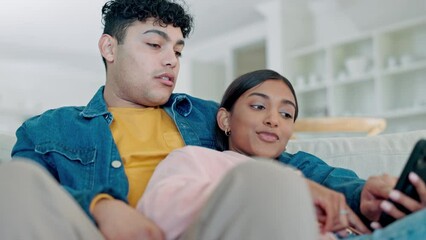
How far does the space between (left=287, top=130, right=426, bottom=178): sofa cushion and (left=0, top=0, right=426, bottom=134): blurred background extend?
3.39 meters

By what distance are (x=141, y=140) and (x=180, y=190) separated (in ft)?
1.60

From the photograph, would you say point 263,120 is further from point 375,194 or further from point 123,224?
point 123,224

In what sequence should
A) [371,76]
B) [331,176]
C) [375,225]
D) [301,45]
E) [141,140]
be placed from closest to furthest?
[375,225] < [331,176] < [141,140] < [371,76] < [301,45]

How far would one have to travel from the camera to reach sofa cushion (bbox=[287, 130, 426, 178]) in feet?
4.44

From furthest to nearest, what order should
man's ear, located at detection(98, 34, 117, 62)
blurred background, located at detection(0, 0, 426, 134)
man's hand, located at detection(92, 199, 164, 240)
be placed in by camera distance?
blurred background, located at detection(0, 0, 426, 134) → man's ear, located at detection(98, 34, 117, 62) → man's hand, located at detection(92, 199, 164, 240)

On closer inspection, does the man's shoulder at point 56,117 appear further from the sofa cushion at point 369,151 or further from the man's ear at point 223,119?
the sofa cushion at point 369,151

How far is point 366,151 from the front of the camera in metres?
1.39

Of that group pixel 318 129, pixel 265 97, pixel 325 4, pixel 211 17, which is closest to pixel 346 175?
pixel 265 97

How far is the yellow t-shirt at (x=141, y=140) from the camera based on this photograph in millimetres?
1195

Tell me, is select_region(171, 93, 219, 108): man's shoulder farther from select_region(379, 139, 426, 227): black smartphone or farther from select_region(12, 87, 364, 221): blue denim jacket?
select_region(379, 139, 426, 227): black smartphone

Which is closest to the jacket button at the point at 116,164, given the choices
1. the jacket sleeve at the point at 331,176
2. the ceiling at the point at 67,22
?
the jacket sleeve at the point at 331,176

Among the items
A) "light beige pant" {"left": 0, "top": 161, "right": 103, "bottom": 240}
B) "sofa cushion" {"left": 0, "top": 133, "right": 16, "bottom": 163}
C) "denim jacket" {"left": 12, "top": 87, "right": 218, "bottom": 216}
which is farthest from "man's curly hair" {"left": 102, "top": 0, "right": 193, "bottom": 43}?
"light beige pant" {"left": 0, "top": 161, "right": 103, "bottom": 240}

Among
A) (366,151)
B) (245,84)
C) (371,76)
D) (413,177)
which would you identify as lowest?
(371,76)

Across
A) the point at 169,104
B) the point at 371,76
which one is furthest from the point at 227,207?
the point at 371,76
